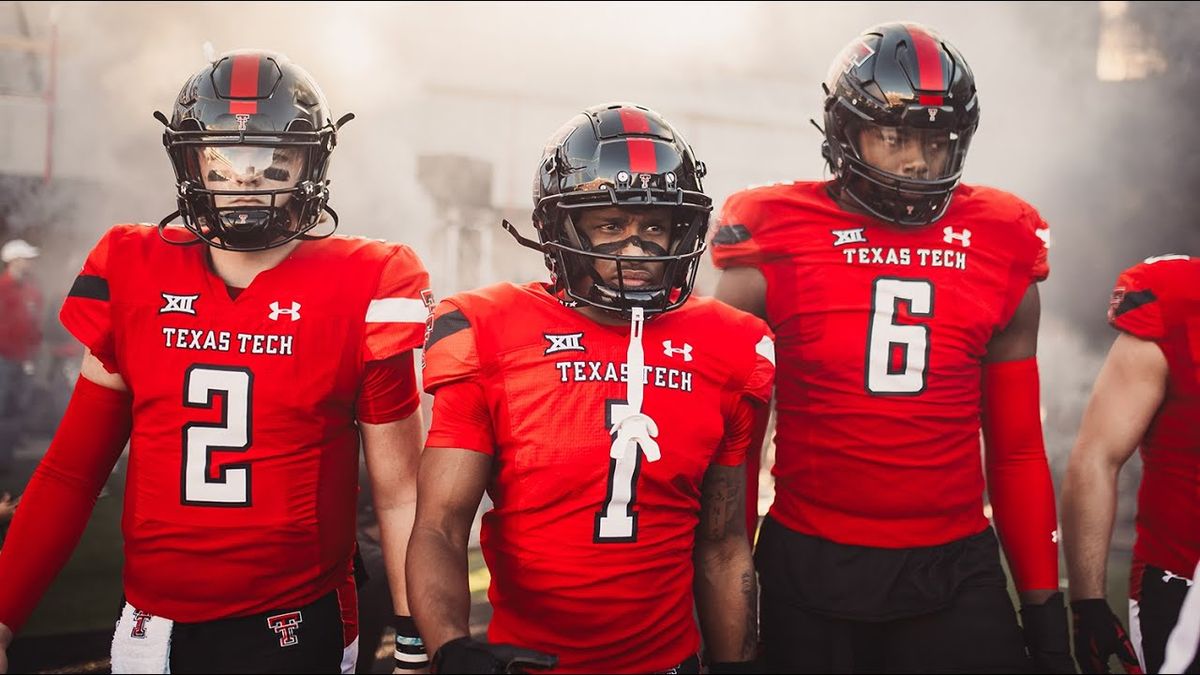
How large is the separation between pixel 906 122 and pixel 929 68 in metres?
0.16

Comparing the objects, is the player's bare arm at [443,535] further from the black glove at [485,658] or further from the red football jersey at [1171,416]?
the red football jersey at [1171,416]

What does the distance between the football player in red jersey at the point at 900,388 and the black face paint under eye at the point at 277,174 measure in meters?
1.14

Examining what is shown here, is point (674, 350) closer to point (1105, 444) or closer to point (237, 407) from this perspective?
point (237, 407)

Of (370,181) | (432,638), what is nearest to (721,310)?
(432,638)

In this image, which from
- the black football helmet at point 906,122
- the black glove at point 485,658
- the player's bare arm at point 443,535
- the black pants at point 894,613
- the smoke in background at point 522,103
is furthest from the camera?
the smoke in background at point 522,103

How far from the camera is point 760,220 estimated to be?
2752mm

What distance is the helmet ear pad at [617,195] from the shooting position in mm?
2137

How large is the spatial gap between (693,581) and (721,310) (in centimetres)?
61

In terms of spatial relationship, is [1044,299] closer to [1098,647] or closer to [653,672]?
[1098,647]

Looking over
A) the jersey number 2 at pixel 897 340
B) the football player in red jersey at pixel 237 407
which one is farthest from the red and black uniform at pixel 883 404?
the football player in red jersey at pixel 237 407

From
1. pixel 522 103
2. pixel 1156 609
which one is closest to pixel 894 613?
pixel 1156 609

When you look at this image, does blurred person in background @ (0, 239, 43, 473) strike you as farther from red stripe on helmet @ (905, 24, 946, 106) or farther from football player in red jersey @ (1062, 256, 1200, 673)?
football player in red jersey @ (1062, 256, 1200, 673)

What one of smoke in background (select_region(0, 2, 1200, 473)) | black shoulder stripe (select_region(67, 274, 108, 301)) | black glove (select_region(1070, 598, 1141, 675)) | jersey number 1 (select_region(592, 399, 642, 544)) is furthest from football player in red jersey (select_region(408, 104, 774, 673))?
smoke in background (select_region(0, 2, 1200, 473))

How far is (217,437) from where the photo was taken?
7.22 ft
